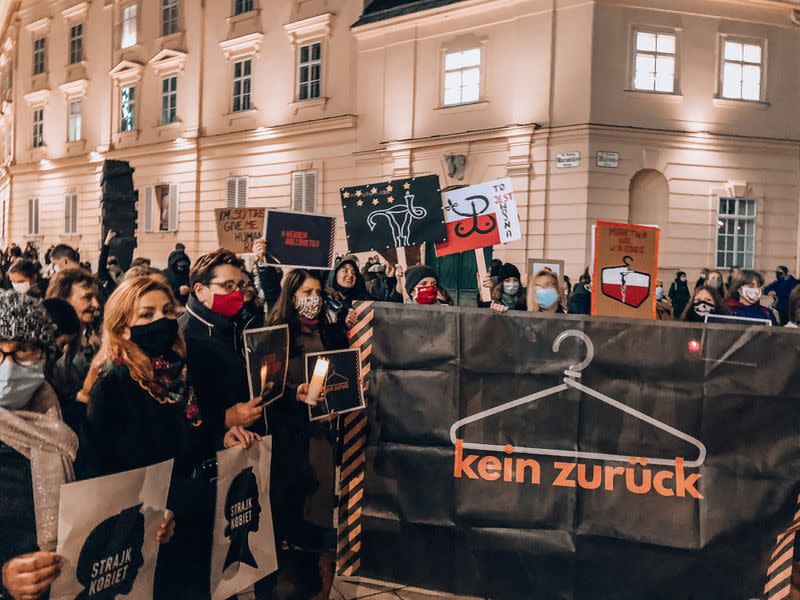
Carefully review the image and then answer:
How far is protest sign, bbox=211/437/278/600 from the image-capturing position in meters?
4.01

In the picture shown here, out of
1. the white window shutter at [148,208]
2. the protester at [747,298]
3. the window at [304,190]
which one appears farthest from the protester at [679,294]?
the white window shutter at [148,208]

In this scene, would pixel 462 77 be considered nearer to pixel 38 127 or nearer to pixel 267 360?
pixel 267 360

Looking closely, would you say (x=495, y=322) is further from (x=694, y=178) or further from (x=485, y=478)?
(x=694, y=178)

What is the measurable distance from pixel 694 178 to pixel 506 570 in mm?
16877

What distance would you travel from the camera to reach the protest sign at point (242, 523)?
13.2ft

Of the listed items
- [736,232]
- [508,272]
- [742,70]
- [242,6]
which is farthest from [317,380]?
[242,6]

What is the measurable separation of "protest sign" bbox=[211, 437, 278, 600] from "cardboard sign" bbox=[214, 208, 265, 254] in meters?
4.77

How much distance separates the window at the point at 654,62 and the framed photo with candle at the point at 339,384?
16.6m

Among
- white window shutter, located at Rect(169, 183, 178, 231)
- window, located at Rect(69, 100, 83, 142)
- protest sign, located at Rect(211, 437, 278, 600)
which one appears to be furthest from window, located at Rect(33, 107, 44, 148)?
protest sign, located at Rect(211, 437, 278, 600)

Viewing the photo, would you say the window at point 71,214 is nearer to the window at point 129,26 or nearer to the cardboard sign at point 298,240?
the window at point 129,26

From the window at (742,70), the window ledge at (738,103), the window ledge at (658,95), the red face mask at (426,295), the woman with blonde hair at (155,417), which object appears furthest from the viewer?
the window at (742,70)

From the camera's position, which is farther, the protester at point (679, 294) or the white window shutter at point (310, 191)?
the white window shutter at point (310, 191)

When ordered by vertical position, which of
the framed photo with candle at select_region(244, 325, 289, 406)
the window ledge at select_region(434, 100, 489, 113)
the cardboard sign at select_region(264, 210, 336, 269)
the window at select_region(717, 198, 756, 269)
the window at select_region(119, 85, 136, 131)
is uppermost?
the window at select_region(119, 85, 136, 131)

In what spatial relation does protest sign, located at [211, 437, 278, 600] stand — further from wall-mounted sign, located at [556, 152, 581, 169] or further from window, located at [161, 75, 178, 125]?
window, located at [161, 75, 178, 125]
